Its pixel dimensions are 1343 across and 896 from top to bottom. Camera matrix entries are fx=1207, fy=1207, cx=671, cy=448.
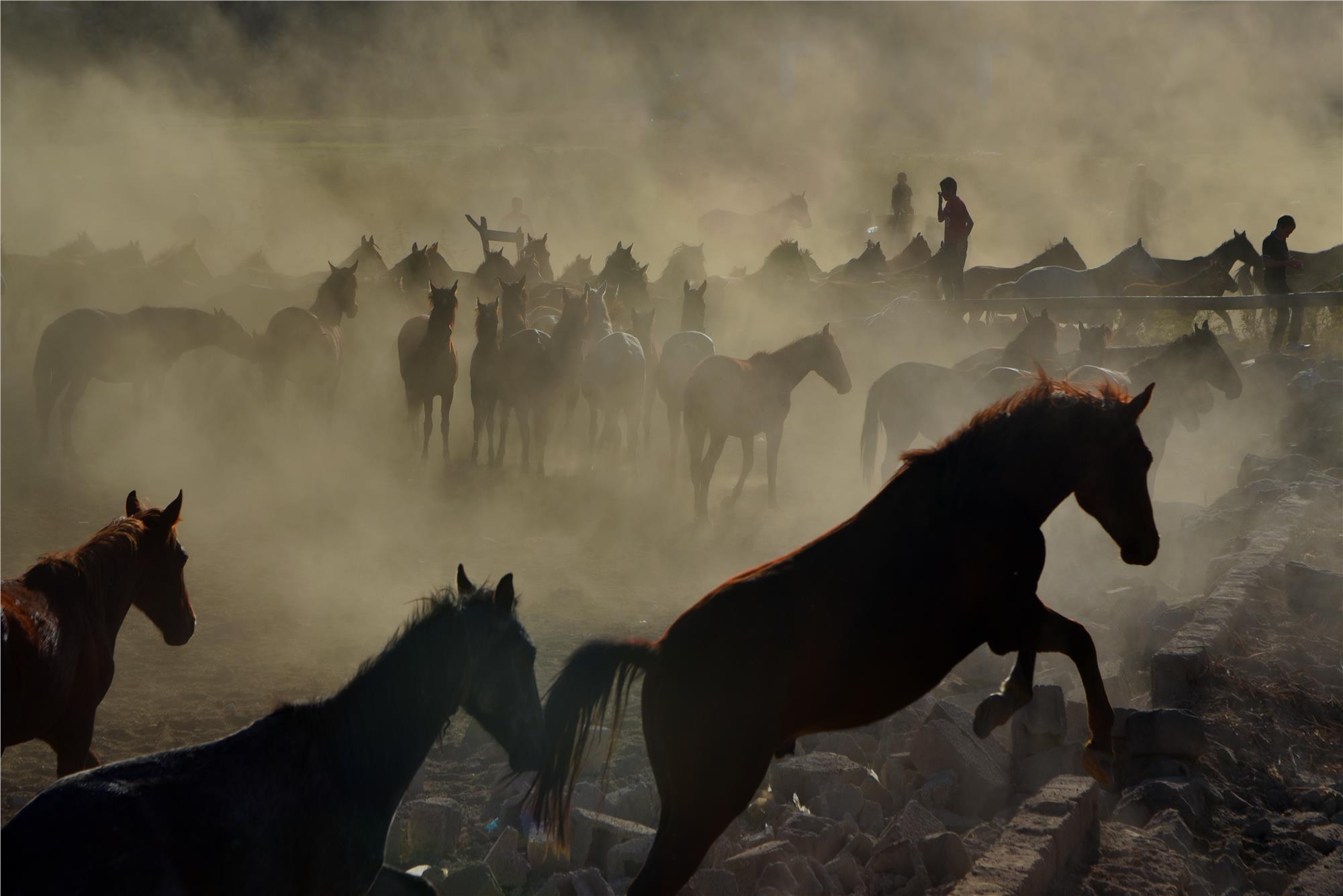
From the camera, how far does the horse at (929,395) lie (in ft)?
41.5

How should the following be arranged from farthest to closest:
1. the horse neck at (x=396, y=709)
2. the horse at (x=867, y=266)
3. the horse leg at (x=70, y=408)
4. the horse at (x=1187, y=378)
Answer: the horse at (x=867, y=266), the horse leg at (x=70, y=408), the horse at (x=1187, y=378), the horse neck at (x=396, y=709)

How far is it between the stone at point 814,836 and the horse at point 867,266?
19966 mm

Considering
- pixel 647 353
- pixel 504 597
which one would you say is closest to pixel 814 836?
pixel 504 597

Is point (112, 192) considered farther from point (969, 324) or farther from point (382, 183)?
point (969, 324)

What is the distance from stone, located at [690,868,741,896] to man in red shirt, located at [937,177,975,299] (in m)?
15.4

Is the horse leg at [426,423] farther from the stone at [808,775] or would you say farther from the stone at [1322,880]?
the stone at [1322,880]

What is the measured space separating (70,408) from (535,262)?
10432 mm

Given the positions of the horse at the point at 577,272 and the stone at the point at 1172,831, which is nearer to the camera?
the stone at the point at 1172,831

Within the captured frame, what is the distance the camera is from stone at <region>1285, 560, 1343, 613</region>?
7.94m

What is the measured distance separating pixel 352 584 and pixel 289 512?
2.92 metres

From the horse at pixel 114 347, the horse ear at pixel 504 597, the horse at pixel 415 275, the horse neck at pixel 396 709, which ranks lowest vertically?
the horse neck at pixel 396 709

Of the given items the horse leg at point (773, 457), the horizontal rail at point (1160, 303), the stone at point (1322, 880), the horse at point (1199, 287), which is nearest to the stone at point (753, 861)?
the stone at point (1322, 880)

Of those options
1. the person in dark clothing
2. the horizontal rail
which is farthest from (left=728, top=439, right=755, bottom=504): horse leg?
the person in dark clothing

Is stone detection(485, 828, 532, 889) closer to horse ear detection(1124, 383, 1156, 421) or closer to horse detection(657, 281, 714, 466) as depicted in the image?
horse ear detection(1124, 383, 1156, 421)
